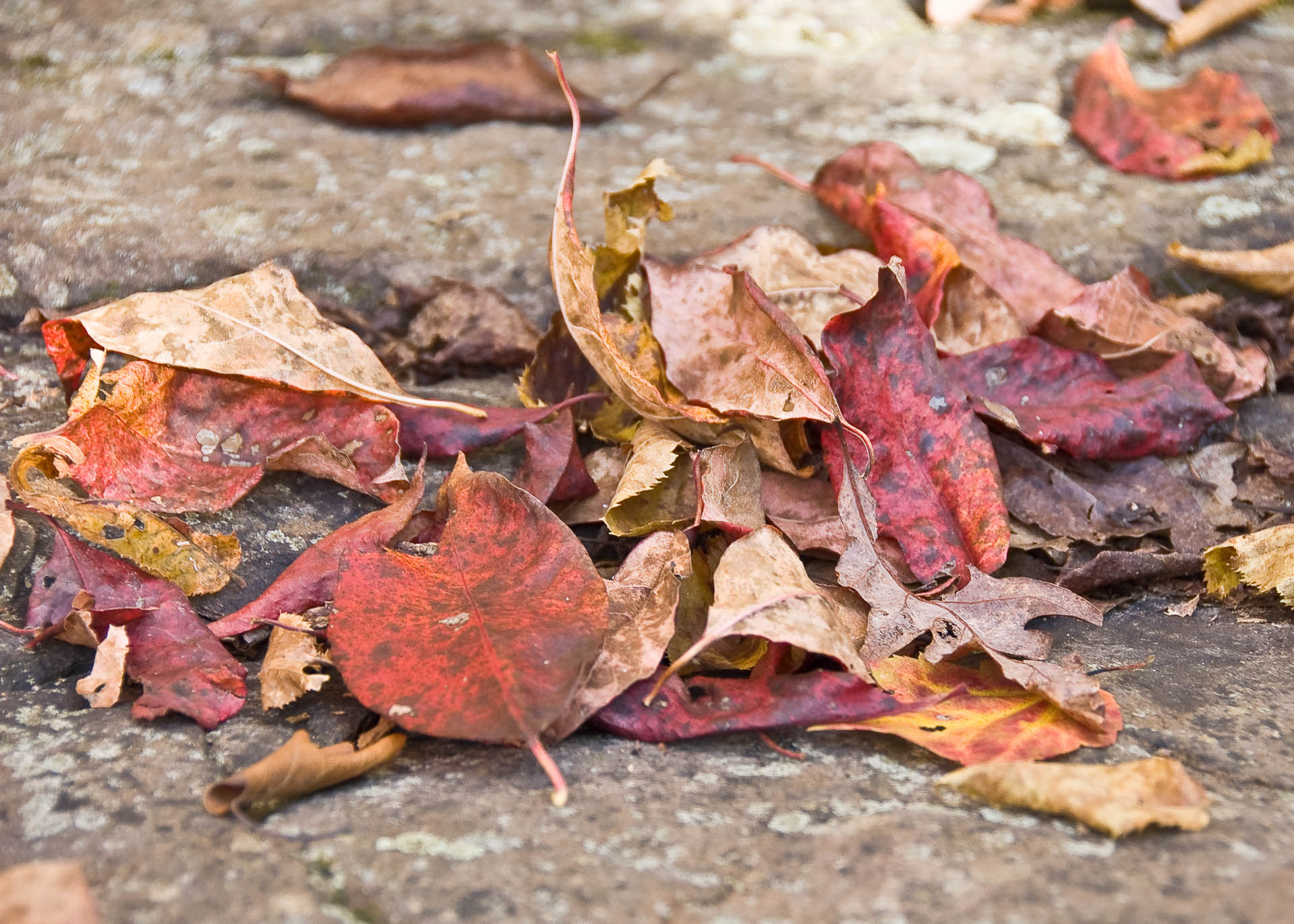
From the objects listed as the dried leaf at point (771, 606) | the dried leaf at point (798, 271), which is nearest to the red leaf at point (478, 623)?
the dried leaf at point (771, 606)

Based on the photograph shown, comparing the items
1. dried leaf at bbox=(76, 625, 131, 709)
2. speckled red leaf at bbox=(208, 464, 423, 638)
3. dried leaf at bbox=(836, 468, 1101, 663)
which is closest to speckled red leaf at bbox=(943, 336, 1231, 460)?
dried leaf at bbox=(836, 468, 1101, 663)

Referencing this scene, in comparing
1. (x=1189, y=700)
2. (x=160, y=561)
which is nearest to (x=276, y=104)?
(x=160, y=561)

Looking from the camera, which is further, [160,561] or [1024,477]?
[1024,477]

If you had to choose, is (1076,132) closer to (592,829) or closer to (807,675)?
(807,675)

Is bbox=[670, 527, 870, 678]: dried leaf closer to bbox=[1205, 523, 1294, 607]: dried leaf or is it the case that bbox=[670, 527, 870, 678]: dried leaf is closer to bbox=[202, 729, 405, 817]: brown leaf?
bbox=[202, 729, 405, 817]: brown leaf

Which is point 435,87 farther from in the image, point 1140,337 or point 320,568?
point 1140,337

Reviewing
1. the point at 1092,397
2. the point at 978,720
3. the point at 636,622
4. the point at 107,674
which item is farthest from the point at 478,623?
the point at 1092,397
